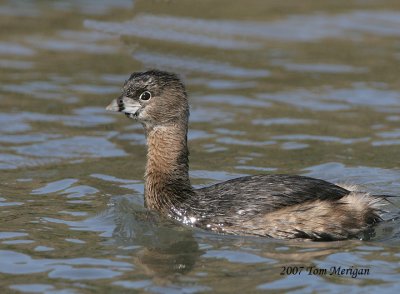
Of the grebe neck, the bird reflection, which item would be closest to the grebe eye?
the grebe neck

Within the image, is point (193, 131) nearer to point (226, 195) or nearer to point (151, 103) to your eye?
point (151, 103)

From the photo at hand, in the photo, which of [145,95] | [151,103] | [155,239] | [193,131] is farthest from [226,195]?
[193,131]

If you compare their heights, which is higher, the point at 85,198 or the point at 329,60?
the point at 329,60

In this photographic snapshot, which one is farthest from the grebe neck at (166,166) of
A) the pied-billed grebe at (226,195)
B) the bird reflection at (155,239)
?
the bird reflection at (155,239)

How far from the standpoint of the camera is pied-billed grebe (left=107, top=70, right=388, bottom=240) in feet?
28.7

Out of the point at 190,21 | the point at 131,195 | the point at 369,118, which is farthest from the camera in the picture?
the point at 190,21

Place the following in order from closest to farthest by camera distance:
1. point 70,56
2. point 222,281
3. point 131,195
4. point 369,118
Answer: point 222,281
point 131,195
point 369,118
point 70,56

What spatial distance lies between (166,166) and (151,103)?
0.62 metres

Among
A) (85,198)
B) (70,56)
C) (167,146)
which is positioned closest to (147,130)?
(167,146)

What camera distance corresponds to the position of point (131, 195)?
33.9ft

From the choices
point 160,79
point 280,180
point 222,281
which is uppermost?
point 160,79

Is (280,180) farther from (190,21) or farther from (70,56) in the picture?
(190,21)

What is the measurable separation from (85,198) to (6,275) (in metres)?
2.47

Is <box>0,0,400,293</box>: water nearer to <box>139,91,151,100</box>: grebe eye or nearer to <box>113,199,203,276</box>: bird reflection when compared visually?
<box>113,199,203,276</box>: bird reflection
